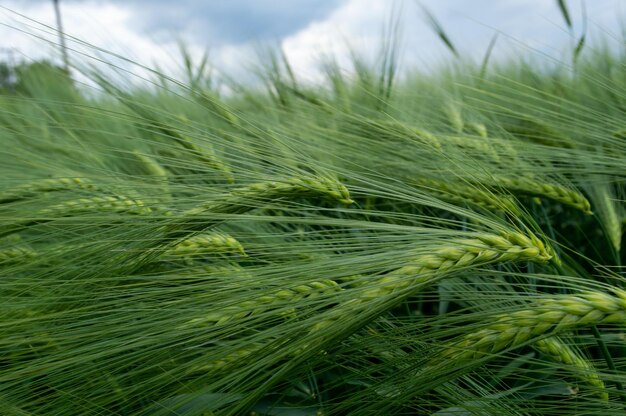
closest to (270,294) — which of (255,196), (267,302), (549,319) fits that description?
(267,302)

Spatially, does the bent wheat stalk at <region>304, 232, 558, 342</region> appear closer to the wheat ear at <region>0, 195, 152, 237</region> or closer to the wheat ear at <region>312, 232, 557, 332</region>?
the wheat ear at <region>312, 232, 557, 332</region>

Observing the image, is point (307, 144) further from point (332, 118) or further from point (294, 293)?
point (294, 293)

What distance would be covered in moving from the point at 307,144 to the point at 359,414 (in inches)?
17.9

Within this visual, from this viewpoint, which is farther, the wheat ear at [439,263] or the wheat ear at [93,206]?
the wheat ear at [93,206]

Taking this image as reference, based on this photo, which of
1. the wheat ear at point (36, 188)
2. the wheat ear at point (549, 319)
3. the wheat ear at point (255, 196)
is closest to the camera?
the wheat ear at point (549, 319)

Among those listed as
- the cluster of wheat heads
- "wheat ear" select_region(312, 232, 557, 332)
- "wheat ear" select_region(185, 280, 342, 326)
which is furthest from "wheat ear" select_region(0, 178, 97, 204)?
"wheat ear" select_region(312, 232, 557, 332)

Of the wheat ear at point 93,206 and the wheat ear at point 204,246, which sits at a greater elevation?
the wheat ear at point 93,206

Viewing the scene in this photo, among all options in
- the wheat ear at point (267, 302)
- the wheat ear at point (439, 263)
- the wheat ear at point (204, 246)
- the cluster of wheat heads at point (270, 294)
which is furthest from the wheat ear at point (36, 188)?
the wheat ear at point (439, 263)

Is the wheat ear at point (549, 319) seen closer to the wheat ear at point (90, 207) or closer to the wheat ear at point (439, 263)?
the wheat ear at point (439, 263)

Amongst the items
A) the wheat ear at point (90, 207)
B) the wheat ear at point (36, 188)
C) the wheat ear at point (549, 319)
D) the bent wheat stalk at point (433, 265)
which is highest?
the wheat ear at point (36, 188)

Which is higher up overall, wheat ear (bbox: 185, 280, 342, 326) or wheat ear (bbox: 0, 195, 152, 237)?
wheat ear (bbox: 0, 195, 152, 237)

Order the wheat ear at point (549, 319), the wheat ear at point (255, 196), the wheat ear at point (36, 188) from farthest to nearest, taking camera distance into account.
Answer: the wheat ear at point (36, 188) → the wheat ear at point (255, 196) → the wheat ear at point (549, 319)

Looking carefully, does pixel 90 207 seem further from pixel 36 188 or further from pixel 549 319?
pixel 549 319

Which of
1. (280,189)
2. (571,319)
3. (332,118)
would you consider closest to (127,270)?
(280,189)
